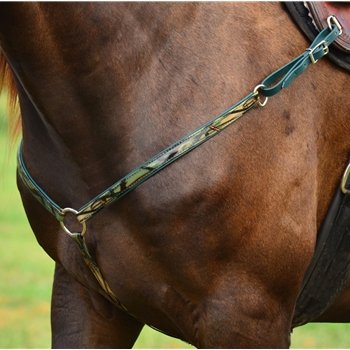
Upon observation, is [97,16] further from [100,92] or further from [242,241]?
[242,241]

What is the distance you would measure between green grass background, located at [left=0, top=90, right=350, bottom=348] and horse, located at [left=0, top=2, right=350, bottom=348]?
84cm

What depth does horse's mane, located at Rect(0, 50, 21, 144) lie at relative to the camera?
2.32 m

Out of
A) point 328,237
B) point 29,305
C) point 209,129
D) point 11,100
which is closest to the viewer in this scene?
point 209,129

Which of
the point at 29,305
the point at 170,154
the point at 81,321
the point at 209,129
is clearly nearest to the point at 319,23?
the point at 209,129

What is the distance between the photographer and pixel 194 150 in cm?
189

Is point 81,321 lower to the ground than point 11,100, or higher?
lower

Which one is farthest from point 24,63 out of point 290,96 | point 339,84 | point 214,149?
point 339,84

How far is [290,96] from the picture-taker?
6.44 ft

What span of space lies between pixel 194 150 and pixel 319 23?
51 cm

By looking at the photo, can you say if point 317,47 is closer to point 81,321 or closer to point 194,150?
point 194,150

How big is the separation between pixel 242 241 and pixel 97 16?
71 centimetres

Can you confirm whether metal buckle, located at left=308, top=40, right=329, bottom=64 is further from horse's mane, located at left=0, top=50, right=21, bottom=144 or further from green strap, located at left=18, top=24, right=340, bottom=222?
horse's mane, located at left=0, top=50, right=21, bottom=144

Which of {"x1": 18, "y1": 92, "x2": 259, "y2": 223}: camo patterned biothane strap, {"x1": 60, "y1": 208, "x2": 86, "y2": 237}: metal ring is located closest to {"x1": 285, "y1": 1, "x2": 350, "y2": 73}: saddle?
{"x1": 18, "y1": 92, "x2": 259, "y2": 223}: camo patterned biothane strap

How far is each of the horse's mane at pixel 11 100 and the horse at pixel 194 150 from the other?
0.31 metres
